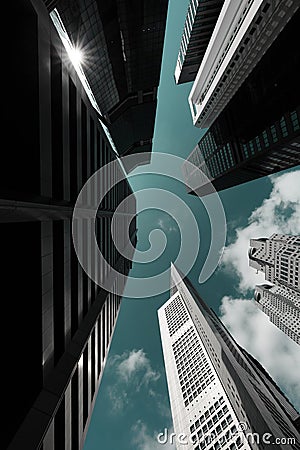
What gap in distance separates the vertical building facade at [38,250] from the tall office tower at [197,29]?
119452 mm

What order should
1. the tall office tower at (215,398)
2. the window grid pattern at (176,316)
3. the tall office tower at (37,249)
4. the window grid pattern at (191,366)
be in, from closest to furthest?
1. the tall office tower at (37,249)
2. the tall office tower at (215,398)
3. the window grid pattern at (191,366)
4. the window grid pattern at (176,316)

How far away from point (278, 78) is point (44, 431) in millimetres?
73960

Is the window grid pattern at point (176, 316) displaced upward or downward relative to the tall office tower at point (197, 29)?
downward

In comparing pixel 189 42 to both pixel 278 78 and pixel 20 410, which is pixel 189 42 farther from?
pixel 20 410

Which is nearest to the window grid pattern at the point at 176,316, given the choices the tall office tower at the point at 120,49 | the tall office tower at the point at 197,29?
the tall office tower at the point at 120,49

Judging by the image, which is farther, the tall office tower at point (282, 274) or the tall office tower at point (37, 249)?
the tall office tower at point (282, 274)

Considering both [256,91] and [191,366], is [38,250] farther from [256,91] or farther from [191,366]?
[191,366]

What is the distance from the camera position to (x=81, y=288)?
24969mm

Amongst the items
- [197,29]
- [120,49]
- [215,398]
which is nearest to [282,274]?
[215,398]

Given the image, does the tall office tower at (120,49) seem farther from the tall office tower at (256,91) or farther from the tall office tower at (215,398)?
the tall office tower at (215,398)

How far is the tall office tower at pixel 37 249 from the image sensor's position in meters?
14.0

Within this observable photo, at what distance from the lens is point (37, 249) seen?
1559cm

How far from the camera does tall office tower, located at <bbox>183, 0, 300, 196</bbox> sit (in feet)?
188

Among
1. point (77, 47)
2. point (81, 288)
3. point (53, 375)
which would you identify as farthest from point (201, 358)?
point (77, 47)
